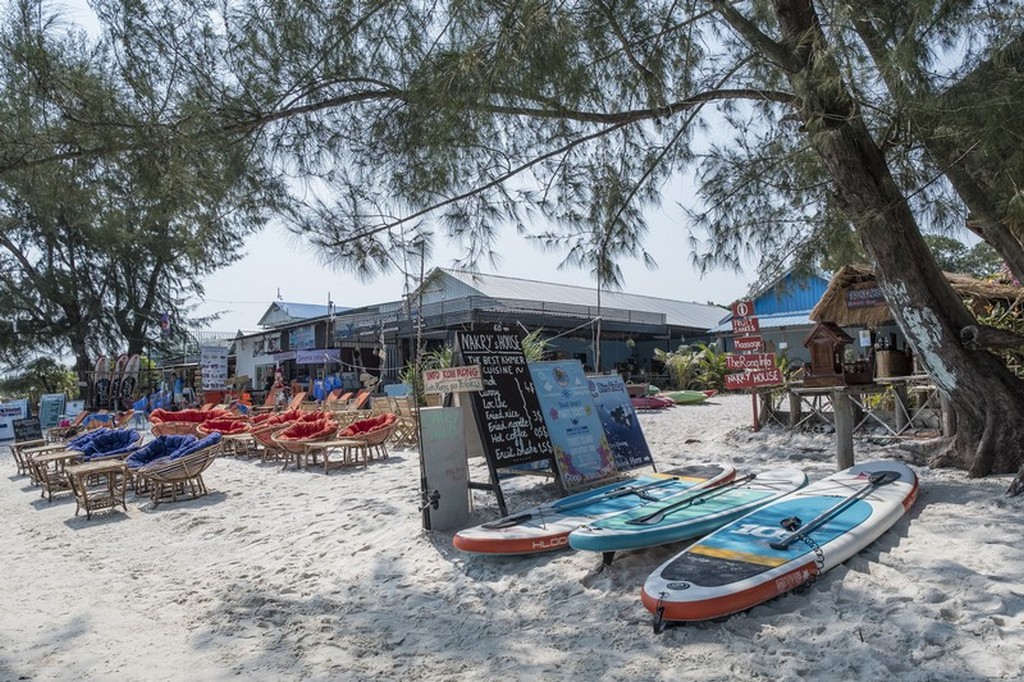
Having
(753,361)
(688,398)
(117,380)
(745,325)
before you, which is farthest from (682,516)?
(117,380)

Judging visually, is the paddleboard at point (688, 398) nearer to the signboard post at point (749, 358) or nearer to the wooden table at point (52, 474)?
the signboard post at point (749, 358)

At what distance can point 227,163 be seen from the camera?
20.2ft

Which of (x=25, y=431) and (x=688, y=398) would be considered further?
(x=688, y=398)

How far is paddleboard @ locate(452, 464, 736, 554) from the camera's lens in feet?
16.7

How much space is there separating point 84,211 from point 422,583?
4217 mm

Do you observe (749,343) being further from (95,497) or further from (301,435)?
(95,497)

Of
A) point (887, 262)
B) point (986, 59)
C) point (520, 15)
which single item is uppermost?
point (520, 15)

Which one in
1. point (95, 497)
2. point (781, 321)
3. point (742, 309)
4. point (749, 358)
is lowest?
point (95, 497)

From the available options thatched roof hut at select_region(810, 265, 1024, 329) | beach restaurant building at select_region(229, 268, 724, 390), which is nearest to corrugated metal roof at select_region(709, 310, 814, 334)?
beach restaurant building at select_region(229, 268, 724, 390)

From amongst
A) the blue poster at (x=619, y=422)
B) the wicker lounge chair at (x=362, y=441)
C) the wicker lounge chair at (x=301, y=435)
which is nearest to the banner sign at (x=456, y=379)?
the blue poster at (x=619, y=422)

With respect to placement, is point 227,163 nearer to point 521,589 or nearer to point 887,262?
point 521,589

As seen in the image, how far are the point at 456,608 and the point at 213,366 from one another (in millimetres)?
16135

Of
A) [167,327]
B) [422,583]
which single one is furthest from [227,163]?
[167,327]

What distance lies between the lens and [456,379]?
6367mm
